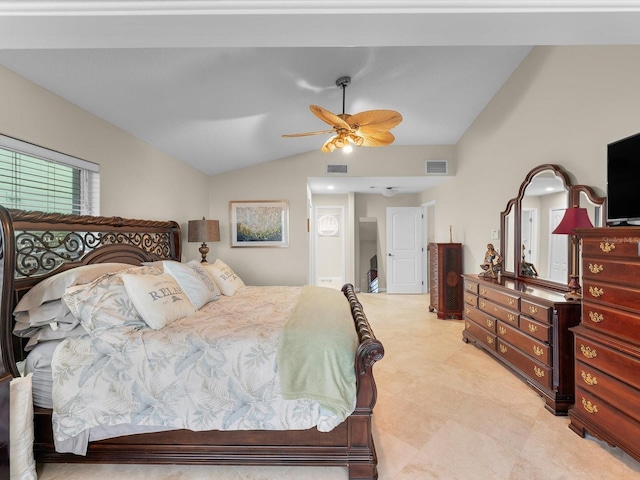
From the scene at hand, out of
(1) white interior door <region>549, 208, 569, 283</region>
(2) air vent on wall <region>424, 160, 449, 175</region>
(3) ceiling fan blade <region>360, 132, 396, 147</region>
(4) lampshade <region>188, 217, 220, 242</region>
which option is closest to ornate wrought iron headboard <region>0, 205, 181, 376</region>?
(4) lampshade <region>188, 217, 220, 242</region>

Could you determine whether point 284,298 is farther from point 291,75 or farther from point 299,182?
point 299,182

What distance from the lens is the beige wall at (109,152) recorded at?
75.4 inches

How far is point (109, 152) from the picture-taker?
270cm

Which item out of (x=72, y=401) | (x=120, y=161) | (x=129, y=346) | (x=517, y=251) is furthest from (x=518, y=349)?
(x=120, y=161)

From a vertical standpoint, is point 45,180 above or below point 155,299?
above

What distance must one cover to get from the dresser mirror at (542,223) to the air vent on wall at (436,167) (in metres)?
1.58

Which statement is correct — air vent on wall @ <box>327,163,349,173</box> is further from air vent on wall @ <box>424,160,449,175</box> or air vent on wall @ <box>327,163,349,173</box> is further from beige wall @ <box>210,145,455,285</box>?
air vent on wall @ <box>424,160,449,175</box>

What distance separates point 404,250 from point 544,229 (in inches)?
143

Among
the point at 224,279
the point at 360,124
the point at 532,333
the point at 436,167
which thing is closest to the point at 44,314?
the point at 224,279

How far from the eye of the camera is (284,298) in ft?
9.18

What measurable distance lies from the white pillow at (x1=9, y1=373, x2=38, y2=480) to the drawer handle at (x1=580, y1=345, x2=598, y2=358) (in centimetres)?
326

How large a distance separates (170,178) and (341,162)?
2.59m

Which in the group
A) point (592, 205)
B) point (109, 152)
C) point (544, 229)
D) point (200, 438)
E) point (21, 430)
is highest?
point (109, 152)

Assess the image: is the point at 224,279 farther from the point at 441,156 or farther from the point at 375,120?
the point at 441,156
